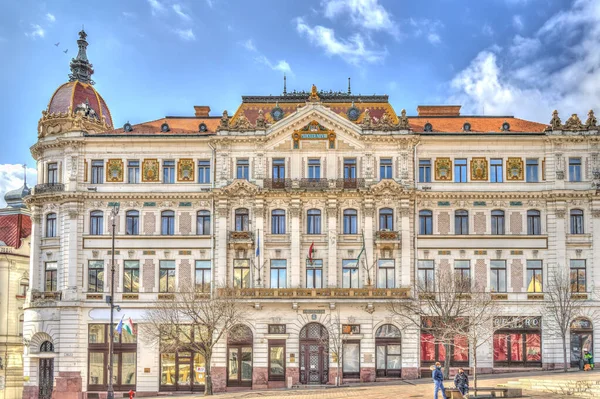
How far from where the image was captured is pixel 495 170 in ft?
236

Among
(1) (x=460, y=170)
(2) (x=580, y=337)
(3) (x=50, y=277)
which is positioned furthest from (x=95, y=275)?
(2) (x=580, y=337)

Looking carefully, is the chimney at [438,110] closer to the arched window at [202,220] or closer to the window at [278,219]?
the window at [278,219]

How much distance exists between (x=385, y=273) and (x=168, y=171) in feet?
61.2

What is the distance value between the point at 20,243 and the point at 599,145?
2146 inches

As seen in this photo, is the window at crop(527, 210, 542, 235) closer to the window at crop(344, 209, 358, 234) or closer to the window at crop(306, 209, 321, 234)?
the window at crop(344, 209, 358, 234)

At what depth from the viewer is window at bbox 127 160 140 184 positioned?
72.9 m

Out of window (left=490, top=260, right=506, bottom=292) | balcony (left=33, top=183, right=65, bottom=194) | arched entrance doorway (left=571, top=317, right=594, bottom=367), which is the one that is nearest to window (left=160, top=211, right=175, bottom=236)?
balcony (left=33, top=183, right=65, bottom=194)

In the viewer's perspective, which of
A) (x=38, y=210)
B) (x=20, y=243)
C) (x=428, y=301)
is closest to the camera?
(x=428, y=301)

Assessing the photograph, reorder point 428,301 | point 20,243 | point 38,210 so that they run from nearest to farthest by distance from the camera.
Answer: point 428,301 → point 38,210 → point 20,243

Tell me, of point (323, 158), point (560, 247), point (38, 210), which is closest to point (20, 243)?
point (38, 210)

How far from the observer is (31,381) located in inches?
2800

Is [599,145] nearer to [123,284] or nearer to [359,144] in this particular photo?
[359,144]

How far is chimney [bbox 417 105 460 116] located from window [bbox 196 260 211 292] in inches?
863

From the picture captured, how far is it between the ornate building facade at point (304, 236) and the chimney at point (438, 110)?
4.52 metres
